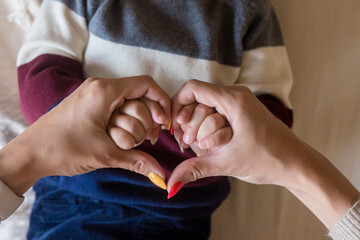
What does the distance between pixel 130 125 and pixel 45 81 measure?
232 mm

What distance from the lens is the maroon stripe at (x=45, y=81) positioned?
1.94ft

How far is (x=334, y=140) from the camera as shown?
906 mm

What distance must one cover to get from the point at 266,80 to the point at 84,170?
16.5 inches

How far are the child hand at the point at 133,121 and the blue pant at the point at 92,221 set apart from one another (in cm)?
23

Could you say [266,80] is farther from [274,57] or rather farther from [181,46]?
[181,46]

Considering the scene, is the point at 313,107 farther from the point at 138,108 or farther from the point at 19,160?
the point at 19,160

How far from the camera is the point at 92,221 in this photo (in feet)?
2.07

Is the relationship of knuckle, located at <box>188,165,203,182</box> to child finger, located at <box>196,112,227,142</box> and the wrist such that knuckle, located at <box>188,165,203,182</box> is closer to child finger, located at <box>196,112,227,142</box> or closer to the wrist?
child finger, located at <box>196,112,227,142</box>

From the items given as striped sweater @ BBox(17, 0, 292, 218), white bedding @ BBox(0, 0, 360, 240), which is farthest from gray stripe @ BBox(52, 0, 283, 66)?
white bedding @ BBox(0, 0, 360, 240)

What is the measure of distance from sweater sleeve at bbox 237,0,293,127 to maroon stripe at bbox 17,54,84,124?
36 centimetres

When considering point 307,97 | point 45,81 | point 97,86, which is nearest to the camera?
point 97,86

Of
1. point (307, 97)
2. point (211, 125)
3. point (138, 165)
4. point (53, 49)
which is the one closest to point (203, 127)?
point (211, 125)

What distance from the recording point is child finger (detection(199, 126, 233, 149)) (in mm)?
469

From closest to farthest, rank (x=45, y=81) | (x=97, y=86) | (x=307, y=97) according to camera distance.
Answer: (x=97, y=86) → (x=45, y=81) → (x=307, y=97)
